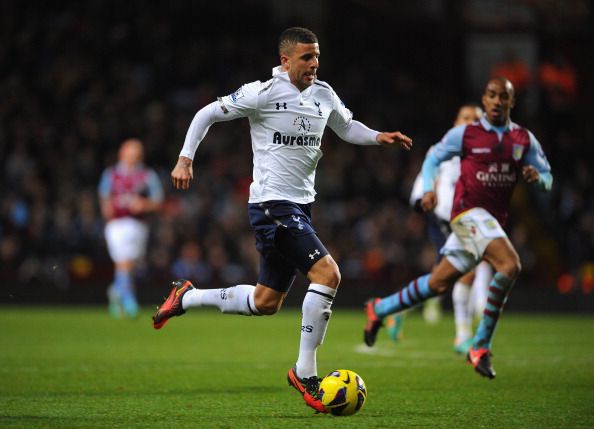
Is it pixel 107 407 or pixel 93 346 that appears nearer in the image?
pixel 107 407

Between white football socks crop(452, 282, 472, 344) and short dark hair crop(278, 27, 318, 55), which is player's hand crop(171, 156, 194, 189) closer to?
short dark hair crop(278, 27, 318, 55)

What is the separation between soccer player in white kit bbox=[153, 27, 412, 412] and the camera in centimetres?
649

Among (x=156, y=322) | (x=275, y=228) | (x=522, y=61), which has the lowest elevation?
(x=156, y=322)

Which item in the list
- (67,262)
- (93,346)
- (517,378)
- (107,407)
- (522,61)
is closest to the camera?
(107,407)

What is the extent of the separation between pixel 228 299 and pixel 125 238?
27.8 ft

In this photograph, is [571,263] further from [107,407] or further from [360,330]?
[107,407]

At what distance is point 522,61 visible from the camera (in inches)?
976

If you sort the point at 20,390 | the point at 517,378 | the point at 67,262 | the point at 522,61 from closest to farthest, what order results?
the point at 20,390 → the point at 517,378 → the point at 67,262 → the point at 522,61

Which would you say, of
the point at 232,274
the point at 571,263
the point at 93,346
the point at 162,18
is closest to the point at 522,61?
the point at 571,263

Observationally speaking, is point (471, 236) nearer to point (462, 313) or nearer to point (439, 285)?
point (439, 285)

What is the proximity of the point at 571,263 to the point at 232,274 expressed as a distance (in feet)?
20.5

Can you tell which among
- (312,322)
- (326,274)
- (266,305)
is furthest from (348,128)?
(312,322)

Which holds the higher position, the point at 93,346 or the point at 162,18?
the point at 162,18

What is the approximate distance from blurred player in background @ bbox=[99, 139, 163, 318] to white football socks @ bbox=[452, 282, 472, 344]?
232 inches
